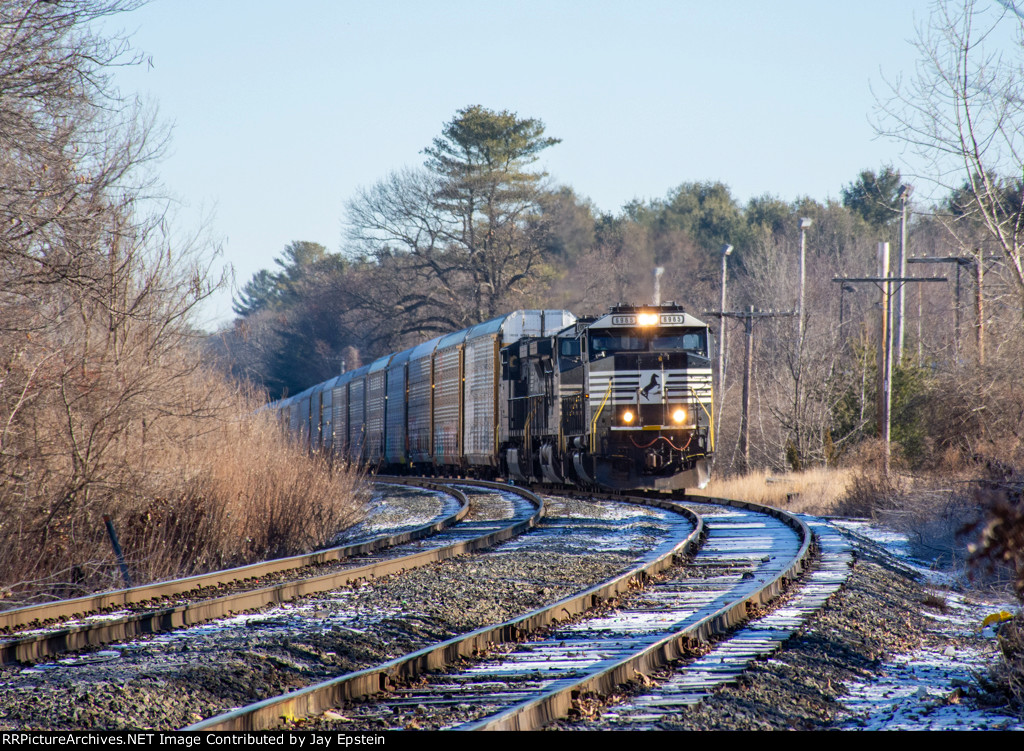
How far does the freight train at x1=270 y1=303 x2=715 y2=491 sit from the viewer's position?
18.7 m

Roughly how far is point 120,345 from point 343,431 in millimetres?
21890

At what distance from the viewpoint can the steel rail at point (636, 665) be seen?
4691mm

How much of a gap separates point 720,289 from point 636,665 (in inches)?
1794

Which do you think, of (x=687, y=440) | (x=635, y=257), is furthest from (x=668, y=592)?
(x=635, y=257)

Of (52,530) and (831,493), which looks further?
(831,493)

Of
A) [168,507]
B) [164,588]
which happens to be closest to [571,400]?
[168,507]

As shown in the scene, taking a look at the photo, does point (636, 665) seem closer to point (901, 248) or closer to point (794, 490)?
point (794, 490)

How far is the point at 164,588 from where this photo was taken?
9.20 m

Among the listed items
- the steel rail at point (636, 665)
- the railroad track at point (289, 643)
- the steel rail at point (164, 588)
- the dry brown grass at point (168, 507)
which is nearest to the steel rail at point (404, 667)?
the railroad track at point (289, 643)

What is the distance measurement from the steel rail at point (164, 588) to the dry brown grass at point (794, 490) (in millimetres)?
9690

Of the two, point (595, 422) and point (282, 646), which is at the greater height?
point (595, 422)

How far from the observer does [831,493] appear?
21.0 meters
